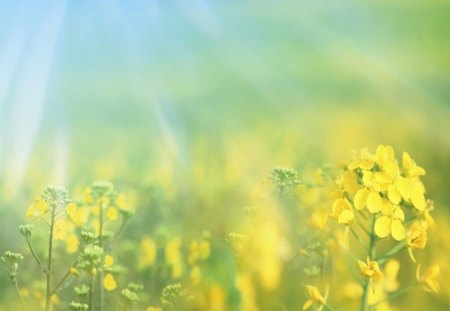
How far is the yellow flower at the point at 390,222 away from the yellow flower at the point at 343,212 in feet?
0.17

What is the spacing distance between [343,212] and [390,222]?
0.27ft

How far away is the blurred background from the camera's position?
179cm

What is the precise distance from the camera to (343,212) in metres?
1.19

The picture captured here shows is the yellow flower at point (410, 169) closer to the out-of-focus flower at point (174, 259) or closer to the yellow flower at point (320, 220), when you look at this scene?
the yellow flower at point (320, 220)

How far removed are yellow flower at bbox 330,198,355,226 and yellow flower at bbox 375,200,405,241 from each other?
0.17 ft

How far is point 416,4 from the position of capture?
6.15ft

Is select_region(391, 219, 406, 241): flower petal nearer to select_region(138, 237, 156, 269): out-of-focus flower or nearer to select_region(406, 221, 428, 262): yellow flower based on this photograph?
select_region(406, 221, 428, 262): yellow flower

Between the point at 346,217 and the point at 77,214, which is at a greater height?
the point at 77,214

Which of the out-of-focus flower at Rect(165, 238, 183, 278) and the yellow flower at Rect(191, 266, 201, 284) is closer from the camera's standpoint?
the yellow flower at Rect(191, 266, 201, 284)

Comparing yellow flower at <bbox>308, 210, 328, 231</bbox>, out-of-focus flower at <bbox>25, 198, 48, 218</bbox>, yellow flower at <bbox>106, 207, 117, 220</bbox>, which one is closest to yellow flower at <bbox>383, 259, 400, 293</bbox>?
yellow flower at <bbox>308, 210, 328, 231</bbox>

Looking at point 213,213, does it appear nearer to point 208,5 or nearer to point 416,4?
point 208,5

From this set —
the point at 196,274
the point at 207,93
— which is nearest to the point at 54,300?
the point at 196,274

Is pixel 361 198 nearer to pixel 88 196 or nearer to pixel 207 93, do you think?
pixel 88 196

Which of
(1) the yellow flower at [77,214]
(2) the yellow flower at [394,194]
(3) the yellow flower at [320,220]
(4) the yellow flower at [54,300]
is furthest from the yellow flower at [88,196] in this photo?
(2) the yellow flower at [394,194]
